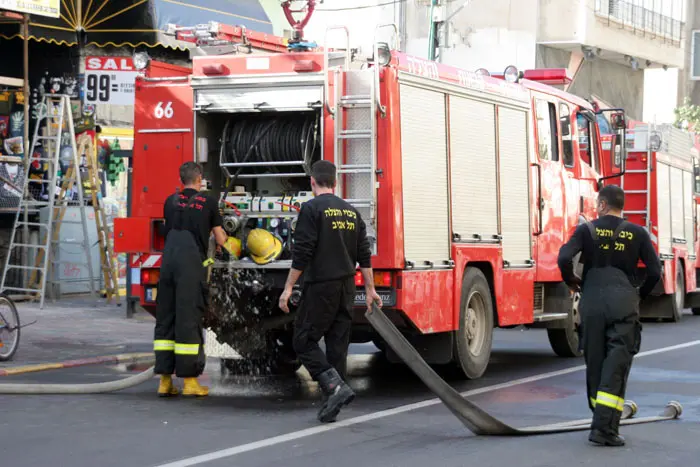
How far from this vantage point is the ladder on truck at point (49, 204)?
1878 cm

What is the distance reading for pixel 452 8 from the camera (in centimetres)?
3653

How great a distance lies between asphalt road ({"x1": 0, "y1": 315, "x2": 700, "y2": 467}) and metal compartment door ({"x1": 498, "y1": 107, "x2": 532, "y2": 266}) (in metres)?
1.26

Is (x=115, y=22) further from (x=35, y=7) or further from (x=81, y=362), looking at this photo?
(x=81, y=362)

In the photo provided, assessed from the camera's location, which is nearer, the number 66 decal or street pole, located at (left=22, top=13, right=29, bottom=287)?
the number 66 decal

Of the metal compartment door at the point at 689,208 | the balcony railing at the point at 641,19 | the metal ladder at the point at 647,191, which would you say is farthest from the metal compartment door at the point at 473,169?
the balcony railing at the point at 641,19

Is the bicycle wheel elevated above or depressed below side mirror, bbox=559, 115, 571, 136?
below

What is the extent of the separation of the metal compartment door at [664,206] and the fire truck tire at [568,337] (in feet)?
24.8

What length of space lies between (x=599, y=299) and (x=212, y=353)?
479 cm

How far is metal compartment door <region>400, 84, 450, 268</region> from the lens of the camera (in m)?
11.0

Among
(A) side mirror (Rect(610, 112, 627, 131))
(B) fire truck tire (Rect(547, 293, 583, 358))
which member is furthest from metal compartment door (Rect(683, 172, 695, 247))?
(B) fire truck tire (Rect(547, 293, 583, 358))

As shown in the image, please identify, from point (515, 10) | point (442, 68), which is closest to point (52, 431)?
point (442, 68)

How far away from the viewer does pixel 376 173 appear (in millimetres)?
10750

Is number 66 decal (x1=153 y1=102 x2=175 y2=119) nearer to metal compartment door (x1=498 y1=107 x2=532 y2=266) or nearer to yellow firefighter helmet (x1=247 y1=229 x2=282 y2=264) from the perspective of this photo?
yellow firefighter helmet (x1=247 y1=229 x2=282 y2=264)

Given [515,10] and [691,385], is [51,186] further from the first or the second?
[515,10]
